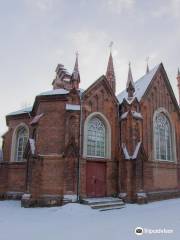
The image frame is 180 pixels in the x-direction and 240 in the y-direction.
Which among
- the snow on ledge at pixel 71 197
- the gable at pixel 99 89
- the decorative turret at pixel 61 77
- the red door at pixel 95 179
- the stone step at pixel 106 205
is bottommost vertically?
the stone step at pixel 106 205

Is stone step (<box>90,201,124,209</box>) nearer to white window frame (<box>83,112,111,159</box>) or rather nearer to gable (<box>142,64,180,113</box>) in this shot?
white window frame (<box>83,112,111,159</box>)

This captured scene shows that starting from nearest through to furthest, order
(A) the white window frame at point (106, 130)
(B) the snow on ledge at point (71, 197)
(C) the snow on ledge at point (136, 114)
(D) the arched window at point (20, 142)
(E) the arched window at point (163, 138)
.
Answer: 1. (B) the snow on ledge at point (71, 197)
2. (A) the white window frame at point (106, 130)
3. (C) the snow on ledge at point (136, 114)
4. (D) the arched window at point (20, 142)
5. (E) the arched window at point (163, 138)

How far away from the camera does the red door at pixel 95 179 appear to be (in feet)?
47.3

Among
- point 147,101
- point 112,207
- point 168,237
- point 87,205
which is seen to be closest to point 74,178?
point 87,205

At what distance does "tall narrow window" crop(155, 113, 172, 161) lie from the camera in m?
18.1

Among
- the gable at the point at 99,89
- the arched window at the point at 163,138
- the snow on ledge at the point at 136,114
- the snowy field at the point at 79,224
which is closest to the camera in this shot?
the snowy field at the point at 79,224

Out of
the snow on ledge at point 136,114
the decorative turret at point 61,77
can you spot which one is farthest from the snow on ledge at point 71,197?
the decorative turret at point 61,77

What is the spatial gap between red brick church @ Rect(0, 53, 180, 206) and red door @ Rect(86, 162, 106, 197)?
0.02 metres

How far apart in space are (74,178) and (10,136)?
26.5 ft

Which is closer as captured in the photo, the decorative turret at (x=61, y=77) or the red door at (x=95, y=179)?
the red door at (x=95, y=179)

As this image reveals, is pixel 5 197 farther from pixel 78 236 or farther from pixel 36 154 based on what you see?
pixel 78 236

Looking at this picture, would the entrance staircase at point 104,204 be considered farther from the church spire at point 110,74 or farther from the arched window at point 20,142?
the church spire at point 110,74

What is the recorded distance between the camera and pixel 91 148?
15.1m

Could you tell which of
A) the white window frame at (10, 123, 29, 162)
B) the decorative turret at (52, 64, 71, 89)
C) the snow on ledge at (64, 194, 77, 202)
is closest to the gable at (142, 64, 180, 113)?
the decorative turret at (52, 64, 71, 89)
